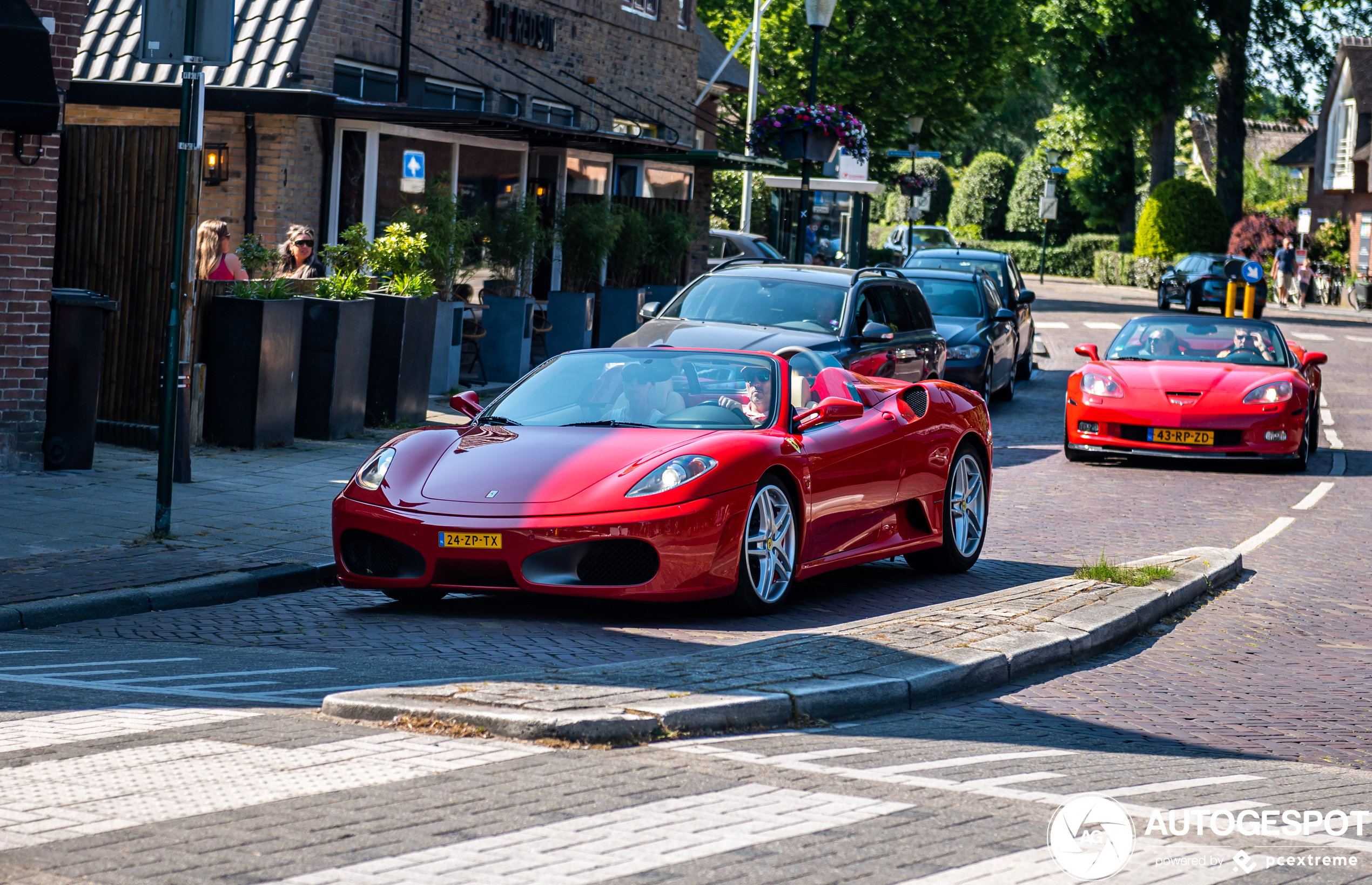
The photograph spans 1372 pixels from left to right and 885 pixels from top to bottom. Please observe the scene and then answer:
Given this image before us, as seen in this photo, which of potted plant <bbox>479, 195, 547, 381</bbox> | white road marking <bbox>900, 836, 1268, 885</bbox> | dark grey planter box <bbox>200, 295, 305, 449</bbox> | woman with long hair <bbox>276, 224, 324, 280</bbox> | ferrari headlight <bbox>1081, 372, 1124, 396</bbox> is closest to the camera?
white road marking <bbox>900, 836, 1268, 885</bbox>

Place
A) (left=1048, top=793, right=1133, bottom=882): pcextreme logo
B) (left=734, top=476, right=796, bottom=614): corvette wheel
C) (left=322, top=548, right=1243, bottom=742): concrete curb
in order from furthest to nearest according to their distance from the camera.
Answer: (left=734, top=476, right=796, bottom=614): corvette wheel → (left=322, top=548, right=1243, bottom=742): concrete curb → (left=1048, top=793, right=1133, bottom=882): pcextreme logo

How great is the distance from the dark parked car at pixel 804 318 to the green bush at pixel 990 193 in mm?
66588

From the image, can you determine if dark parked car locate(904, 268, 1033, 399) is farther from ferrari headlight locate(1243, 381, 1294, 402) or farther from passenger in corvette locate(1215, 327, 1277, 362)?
ferrari headlight locate(1243, 381, 1294, 402)

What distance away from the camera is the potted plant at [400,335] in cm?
1484

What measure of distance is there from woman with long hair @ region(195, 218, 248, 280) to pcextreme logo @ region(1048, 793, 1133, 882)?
1069 cm

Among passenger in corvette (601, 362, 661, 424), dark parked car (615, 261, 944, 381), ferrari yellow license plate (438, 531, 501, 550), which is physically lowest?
ferrari yellow license plate (438, 531, 501, 550)

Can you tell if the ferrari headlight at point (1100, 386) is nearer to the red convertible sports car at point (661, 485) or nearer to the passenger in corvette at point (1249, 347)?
the passenger in corvette at point (1249, 347)

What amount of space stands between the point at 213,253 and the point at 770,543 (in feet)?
26.2

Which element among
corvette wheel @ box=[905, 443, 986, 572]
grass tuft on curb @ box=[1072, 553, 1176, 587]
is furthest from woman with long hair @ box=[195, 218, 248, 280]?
grass tuft on curb @ box=[1072, 553, 1176, 587]

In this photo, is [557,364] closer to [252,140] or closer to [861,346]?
[861,346]

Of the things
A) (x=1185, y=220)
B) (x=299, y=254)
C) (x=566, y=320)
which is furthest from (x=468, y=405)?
(x=1185, y=220)

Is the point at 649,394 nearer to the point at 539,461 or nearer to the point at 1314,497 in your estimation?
the point at 539,461

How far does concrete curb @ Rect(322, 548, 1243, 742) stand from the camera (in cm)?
542

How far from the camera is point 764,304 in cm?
1523
